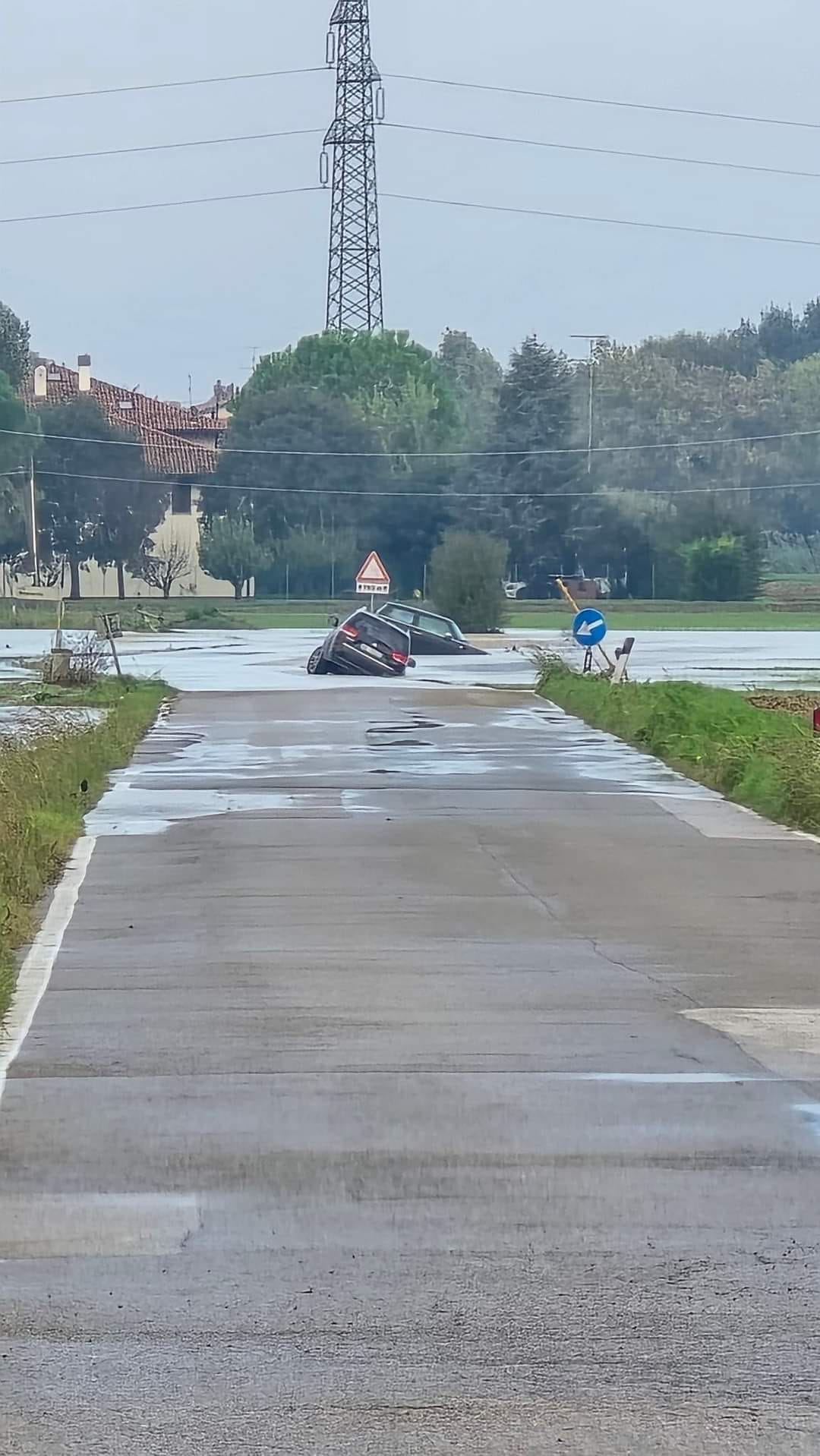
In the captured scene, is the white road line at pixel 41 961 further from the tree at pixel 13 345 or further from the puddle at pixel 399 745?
the tree at pixel 13 345

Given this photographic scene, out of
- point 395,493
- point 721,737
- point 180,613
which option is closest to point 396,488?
point 395,493

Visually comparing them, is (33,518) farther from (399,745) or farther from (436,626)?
(399,745)

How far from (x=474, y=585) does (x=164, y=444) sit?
4096cm

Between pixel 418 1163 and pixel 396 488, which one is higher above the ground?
pixel 396 488

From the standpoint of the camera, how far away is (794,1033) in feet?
27.9

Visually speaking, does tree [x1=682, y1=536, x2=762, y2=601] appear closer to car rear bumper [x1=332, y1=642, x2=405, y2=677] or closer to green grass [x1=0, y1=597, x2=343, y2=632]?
green grass [x1=0, y1=597, x2=343, y2=632]

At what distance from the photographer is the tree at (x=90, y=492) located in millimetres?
89062

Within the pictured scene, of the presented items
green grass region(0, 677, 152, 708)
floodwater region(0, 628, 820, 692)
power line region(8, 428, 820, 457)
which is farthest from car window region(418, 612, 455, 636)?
power line region(8, 428, 820, 457)

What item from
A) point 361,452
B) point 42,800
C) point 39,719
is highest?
point 361,452

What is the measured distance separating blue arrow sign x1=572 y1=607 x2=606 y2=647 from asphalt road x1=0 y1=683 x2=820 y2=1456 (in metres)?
17.6

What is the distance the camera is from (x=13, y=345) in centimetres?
9494

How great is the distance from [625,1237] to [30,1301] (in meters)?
1.66

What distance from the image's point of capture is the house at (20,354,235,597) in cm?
9419

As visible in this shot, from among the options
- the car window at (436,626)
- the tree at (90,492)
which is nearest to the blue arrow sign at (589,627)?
the car window at (436,626)
